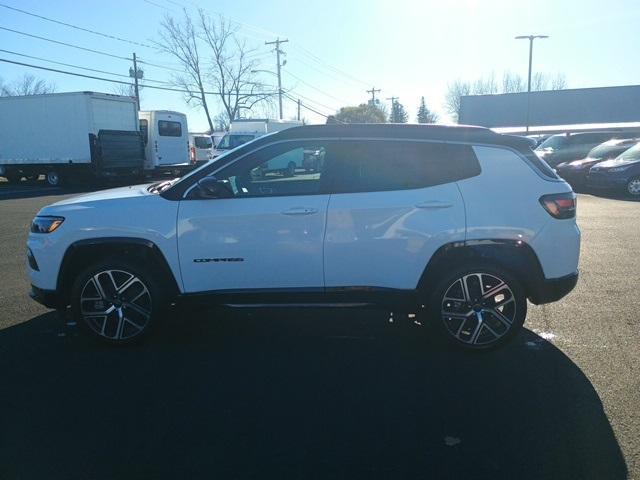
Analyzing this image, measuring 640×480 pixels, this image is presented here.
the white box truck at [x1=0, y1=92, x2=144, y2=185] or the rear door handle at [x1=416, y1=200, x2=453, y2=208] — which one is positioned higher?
the white box truck at [x1=0, y1=92, x2=144, y2=185]

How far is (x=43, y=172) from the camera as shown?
21.9m

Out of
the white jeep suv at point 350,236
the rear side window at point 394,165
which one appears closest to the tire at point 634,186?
the white jeep suv at point 350,236

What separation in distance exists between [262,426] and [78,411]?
1219 mm

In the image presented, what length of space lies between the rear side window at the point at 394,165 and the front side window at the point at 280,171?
15cm

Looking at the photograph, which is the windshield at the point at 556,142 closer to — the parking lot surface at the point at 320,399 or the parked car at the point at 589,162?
the parked car at the point at 589,162

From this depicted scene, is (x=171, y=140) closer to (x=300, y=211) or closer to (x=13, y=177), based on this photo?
(x=13, y=177)

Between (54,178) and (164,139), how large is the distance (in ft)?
16.2

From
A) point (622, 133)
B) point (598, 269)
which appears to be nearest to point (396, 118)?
point (622, 133)

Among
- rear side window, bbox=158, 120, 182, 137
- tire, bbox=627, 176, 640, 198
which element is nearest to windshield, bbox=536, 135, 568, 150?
tire, bbox=627, 176, 640, 198

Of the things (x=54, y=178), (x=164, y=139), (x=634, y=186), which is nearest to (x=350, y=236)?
(x=634, y=186)

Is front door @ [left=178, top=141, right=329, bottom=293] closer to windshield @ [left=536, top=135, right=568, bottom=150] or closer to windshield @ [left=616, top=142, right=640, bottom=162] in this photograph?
windshield @ [left=616, top=142, right=640, bottom=162]

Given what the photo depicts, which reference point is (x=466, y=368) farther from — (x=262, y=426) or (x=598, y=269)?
(x=598, y=269)

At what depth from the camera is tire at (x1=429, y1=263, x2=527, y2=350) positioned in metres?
4.25

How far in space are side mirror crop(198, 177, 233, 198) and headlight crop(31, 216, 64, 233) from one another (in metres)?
1.21
